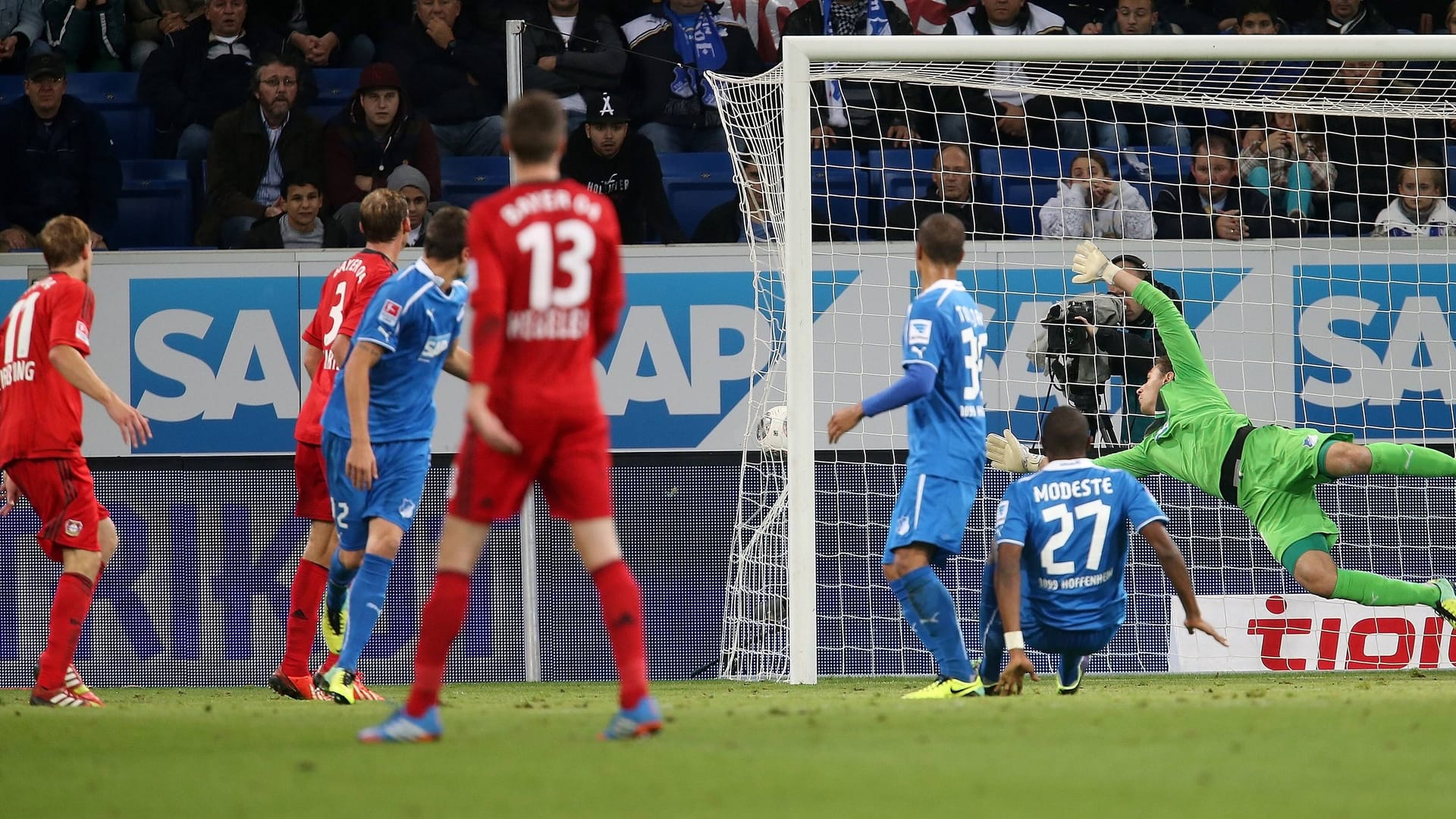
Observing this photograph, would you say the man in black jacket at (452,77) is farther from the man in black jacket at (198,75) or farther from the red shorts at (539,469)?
the red shorts at (539,469)

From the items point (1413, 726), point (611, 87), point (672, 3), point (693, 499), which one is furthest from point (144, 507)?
point (1413, 726)

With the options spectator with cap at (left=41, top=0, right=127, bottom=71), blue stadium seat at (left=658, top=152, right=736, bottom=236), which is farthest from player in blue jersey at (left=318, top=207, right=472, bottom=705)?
spectator with cap at (left=41, top=0, right=127, bottom=71)

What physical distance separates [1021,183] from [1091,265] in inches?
110

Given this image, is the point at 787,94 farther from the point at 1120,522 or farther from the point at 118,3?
the point at 118,3

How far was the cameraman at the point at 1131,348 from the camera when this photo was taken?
943 centimetres

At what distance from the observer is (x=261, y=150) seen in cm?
1085

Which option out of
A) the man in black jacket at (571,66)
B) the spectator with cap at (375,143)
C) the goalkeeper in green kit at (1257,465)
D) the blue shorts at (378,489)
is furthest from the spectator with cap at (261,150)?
the goalkeeper in green kit at (1257,465)

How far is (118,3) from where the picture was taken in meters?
12.2

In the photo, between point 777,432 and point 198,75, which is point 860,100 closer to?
point 777,432

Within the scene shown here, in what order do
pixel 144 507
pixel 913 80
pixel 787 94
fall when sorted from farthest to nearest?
pixel 144 507 < pixel 913 80 < pixel 787 94

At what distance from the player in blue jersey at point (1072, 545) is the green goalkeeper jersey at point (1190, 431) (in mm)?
1625

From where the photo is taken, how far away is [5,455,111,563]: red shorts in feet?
21.2

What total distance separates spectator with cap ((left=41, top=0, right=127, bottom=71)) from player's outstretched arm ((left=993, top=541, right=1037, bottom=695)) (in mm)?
8829

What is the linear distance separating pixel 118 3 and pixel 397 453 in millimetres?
7490
